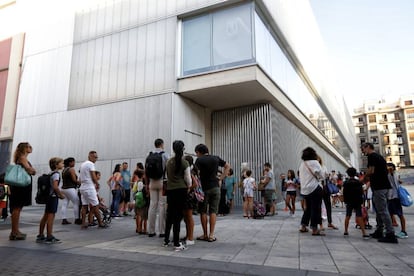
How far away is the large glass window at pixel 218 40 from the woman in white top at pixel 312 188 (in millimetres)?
6573

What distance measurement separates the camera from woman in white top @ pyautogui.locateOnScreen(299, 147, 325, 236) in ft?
19.9

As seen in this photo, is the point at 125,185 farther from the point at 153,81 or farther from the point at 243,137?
the point at 243,137

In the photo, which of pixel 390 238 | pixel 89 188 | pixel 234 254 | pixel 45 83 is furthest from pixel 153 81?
pixel 390 238

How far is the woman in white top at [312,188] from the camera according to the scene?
607 centimetres

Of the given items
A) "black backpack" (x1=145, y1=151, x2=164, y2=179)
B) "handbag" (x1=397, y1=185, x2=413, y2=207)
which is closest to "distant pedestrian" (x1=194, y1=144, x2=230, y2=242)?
"black backpack" (x1=145, y1=151, x2=164, y2=179)

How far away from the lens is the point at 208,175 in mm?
5527

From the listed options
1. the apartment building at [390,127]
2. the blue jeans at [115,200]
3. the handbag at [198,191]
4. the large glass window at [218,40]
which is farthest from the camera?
the apartment building at [390,127]

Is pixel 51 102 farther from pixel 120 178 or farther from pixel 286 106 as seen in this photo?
pixel 286 106

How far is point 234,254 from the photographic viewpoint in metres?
4.29

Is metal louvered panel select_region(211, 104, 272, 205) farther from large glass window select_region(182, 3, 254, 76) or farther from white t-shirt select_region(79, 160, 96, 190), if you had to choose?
white t-shirt select_region(79, 160, 96, 190)

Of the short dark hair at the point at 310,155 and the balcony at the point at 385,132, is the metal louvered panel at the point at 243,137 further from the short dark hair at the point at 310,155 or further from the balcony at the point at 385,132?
the balcony at the point at 385,132

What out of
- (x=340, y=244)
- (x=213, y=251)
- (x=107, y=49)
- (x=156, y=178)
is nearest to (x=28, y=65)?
(x=107, y=49)

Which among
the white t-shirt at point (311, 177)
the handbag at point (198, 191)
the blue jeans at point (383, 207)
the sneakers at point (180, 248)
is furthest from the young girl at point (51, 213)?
the blue jeans at point (383, 207)

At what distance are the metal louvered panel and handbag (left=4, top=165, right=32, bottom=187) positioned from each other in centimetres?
997
